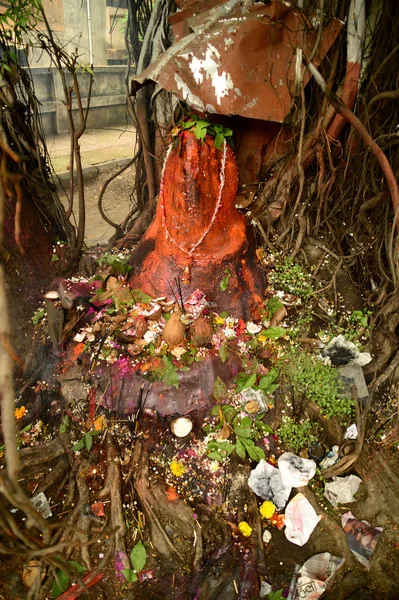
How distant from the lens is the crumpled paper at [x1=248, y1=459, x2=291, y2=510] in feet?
9.50

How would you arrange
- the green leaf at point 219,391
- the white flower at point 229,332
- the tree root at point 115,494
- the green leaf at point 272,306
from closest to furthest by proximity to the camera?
the tree root at point 115,494 → the green leaf at point 219,391 → the white flower at point 229,332 → the green leaf at point 272,306

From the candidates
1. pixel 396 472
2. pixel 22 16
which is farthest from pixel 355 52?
pixel 396 472

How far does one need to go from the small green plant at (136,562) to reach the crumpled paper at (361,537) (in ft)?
4.42

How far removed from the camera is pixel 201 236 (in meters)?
3.48

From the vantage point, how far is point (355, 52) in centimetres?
330

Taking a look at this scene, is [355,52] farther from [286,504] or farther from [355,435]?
[286,504]

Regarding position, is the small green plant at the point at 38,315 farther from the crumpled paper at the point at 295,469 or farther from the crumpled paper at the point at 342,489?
the crumpled paper at the point at 342,489

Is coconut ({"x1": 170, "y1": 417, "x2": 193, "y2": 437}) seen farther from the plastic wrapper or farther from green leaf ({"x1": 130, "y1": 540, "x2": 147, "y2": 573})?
the plastic wrapper

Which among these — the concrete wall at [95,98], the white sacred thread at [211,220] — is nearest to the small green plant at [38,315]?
the white sacred thread at [211,220]

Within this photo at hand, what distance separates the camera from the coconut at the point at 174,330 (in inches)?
128

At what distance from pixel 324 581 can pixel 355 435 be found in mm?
1064

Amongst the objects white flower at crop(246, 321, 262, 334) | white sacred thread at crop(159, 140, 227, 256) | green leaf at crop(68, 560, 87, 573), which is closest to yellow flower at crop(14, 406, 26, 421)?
green leaf at crop(68, 560, 87, 573)

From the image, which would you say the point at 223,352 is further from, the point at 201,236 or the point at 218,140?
the point at 218,140

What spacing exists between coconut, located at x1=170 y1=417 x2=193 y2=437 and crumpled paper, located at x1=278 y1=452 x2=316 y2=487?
70 centimetres
